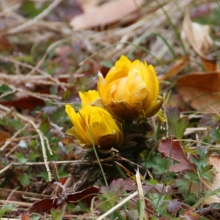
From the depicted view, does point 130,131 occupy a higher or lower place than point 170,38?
higher

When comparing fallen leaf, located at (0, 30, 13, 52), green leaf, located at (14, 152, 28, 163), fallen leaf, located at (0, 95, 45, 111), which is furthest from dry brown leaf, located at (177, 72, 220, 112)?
fallen leaf, located at (0, 30, 13, 52)

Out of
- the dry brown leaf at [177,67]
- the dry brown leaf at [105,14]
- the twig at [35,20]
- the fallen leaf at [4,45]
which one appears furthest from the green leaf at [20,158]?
the dry brown leaf at [105,14]

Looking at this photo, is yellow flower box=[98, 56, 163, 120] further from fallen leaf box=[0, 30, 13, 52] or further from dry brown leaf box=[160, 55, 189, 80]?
fallen leaf box=[0, 30, 13, 52]

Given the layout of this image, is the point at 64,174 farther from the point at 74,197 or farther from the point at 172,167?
the point at 172,167

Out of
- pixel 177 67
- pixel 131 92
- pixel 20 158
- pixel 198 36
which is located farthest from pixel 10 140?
pixel 198 36

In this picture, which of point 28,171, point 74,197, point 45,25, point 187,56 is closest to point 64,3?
point 45,25

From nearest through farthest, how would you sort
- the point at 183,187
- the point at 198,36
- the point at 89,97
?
the point at 183,187 → the point at 89,97 → the point at 198,36

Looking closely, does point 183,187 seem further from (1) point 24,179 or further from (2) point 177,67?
(2) point 177,67
